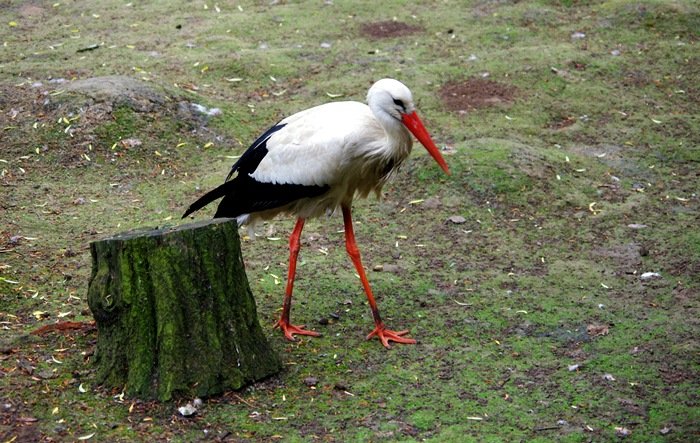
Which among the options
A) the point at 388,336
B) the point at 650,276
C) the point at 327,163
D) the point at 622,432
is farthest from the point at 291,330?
the point at 650,276

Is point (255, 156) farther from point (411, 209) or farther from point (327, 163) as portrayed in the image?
point (411, 209)

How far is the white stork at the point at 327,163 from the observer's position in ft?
17.6

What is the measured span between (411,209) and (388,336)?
6.78ft

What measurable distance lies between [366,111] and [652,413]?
7.80 ft

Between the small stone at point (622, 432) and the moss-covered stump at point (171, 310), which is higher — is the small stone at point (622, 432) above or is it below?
below

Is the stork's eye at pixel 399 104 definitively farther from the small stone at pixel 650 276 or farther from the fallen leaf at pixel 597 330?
the small stone at pixel 650 276

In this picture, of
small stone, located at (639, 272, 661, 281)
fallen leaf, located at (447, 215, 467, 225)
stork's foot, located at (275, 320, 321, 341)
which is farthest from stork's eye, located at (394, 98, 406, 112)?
small stone, located at (639, 272, 661, 281)

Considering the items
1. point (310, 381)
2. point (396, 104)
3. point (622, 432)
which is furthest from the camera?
point (396, 104)

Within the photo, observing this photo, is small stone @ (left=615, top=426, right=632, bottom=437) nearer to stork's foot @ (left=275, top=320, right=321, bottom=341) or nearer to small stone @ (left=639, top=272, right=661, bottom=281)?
stork's foot @ (left=275, top=320, right=321, bottom=341)

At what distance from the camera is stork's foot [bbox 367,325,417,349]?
5438mm

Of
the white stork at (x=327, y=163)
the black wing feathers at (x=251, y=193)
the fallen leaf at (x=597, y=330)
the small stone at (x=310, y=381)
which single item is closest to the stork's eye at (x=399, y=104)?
the white stork at (x=327, y=163)

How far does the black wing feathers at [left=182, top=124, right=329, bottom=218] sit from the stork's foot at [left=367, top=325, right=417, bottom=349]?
0.91 m

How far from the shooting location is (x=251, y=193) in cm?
577

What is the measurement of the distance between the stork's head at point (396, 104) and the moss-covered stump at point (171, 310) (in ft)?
4.19
